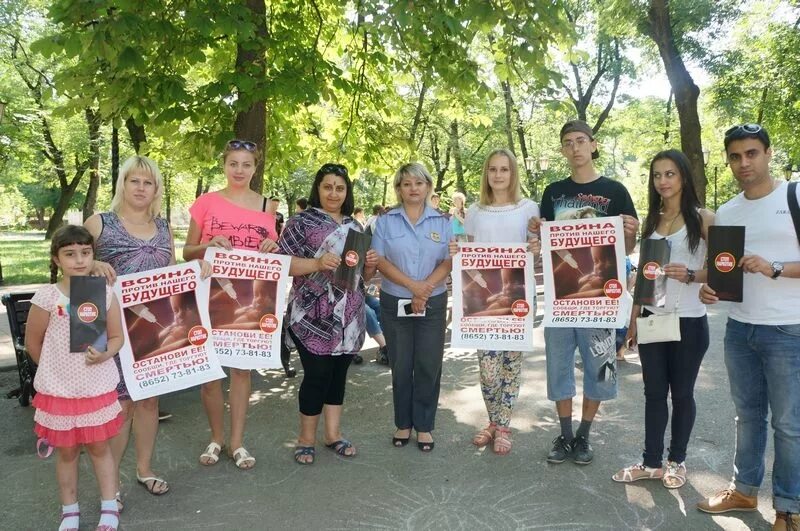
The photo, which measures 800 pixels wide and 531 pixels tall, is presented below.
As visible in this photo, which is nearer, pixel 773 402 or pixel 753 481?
pixel 773 402

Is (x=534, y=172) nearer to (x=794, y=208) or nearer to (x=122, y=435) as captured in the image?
(x=794, y=208)

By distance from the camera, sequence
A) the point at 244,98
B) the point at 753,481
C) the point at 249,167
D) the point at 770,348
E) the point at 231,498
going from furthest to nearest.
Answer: the point at 244,98 < the point at 249,167 < the point at 231,498 < the point at 753,481 < the point at 770,348

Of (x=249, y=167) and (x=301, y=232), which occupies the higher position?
(x=249, y=167)

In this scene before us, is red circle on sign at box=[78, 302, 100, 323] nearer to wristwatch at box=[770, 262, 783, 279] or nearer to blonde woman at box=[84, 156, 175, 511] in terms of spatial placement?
blonde woman at box=[84, 156, 175, 511]

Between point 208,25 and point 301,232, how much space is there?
2.02 m

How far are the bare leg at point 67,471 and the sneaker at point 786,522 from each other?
13.0ft

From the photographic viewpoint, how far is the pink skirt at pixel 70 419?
307 centimetres

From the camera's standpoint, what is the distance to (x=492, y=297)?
4.23 metres

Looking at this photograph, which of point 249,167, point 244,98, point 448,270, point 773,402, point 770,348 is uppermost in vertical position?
point 244,98

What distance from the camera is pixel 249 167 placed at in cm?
405

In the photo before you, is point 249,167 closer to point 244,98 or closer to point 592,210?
point 244,98

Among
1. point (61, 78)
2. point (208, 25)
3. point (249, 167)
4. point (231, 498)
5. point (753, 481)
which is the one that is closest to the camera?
point (753, 481)

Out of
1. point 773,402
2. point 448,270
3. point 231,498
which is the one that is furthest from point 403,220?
point 773,402

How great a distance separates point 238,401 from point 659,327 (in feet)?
9.72
